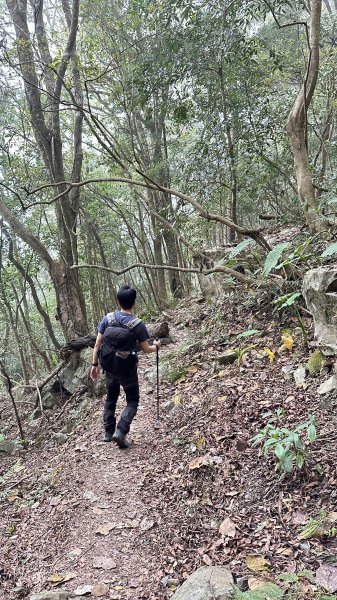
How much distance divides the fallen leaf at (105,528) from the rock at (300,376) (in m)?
2.41

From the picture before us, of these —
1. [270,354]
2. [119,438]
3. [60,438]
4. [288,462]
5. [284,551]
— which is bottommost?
[60,438]

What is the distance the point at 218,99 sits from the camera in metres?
9.50

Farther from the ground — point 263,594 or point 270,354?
point 270,354

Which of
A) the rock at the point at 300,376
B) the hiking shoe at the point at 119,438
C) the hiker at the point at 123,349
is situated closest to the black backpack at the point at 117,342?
the hiker at the point at 123,349

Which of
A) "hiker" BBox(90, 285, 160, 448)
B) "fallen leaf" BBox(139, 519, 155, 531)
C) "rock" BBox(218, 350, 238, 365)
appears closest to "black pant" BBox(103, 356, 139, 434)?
"hiker" BBox(90, 285, 160, 448)

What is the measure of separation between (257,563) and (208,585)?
1.23 feet

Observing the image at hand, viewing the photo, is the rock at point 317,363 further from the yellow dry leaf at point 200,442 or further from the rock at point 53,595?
the rock at point 53,595

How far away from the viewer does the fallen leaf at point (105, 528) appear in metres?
3.95

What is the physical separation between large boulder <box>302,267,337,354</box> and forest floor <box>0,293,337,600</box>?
403 mm

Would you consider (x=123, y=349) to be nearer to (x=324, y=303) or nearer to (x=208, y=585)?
(x=324, y=303)

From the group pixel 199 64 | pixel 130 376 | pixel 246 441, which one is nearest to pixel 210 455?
pixel 246 441

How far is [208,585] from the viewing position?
8.58 feet

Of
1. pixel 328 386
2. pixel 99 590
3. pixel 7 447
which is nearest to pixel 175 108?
pixel 328 386

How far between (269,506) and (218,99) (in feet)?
29.1
